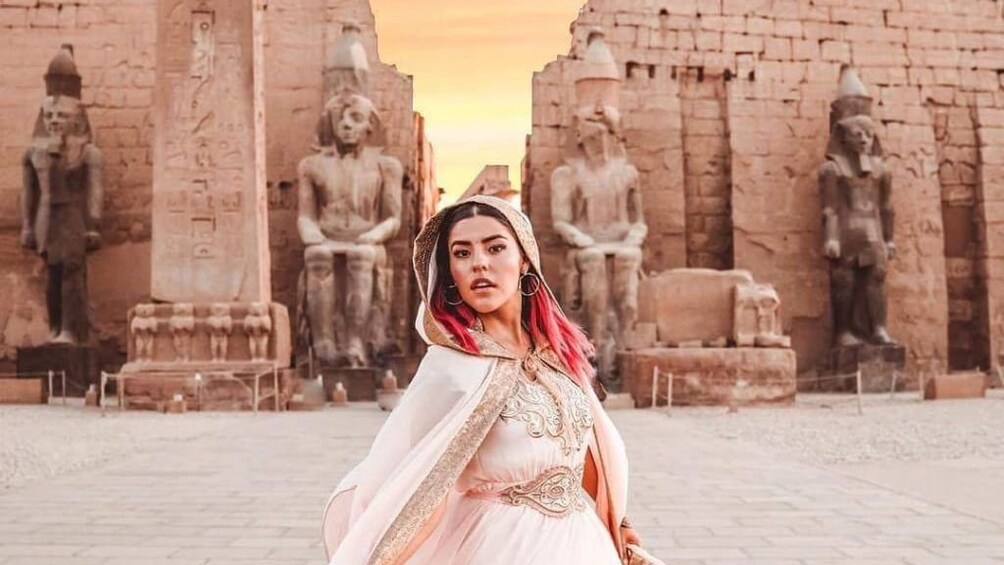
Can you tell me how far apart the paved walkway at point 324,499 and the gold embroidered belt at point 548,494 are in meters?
1.84

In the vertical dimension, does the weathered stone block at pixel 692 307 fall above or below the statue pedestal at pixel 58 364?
above

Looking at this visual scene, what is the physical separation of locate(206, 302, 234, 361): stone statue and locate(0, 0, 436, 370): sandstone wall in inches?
139

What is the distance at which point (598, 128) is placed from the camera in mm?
12781

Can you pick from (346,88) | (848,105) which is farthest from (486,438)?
(848,105)

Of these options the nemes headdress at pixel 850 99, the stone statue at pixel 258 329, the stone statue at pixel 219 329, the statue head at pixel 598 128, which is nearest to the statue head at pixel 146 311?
the stone statue at pixel 219 329

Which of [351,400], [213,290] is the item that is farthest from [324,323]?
[213,290]

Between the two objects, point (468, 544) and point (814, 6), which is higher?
point (814, 6)

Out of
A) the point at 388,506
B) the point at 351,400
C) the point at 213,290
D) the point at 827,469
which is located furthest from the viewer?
the point at 351,400

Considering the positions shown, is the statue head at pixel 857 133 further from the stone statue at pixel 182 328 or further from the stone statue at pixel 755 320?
the stone statue at pixel 182 328

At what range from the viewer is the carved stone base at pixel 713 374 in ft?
34.8

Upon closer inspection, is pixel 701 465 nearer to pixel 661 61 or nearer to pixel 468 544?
pixel 468 544

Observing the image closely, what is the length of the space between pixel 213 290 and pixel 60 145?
12.6ft

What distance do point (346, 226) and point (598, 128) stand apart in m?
3.01

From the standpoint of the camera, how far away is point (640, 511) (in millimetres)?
4676
